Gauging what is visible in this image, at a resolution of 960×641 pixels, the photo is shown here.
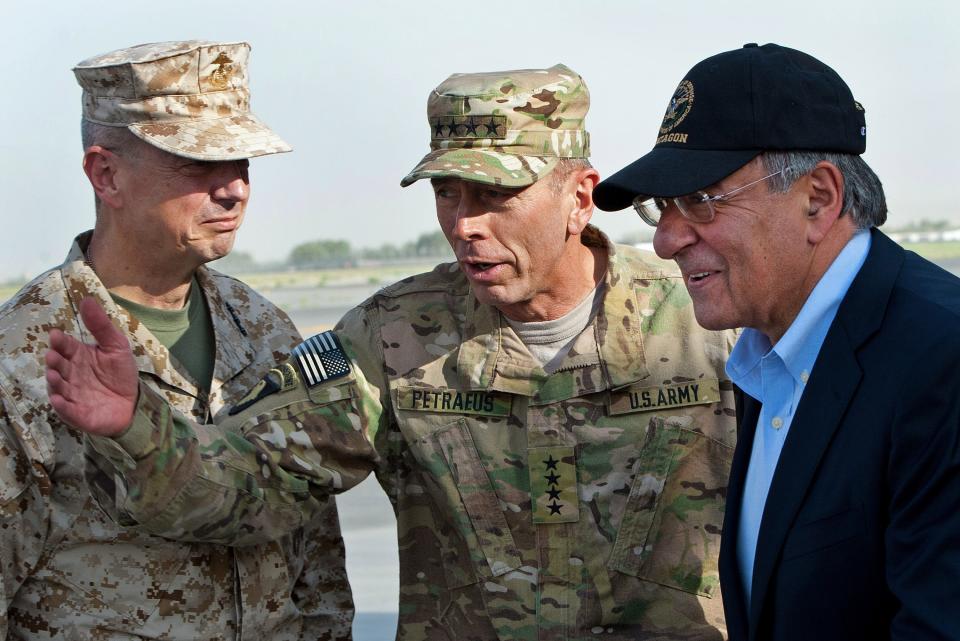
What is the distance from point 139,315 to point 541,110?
49.1 inches

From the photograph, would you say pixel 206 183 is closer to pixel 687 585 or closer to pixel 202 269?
pixel 202 269

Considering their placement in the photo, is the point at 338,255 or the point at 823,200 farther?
the point at 338,255

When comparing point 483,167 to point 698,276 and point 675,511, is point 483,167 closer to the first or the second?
point 698,276

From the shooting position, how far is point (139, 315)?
11.2 feet

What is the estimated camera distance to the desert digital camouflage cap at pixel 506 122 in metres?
3.25

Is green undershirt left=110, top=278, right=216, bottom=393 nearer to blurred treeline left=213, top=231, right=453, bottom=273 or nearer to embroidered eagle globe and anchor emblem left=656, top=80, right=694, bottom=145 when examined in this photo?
embroidered eagle globe and anchor emblem left=656, top=80, right=694, bottom=145

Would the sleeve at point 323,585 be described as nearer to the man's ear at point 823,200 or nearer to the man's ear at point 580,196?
the man's ear at point 580,196

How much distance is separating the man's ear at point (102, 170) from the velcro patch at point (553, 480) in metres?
1.39

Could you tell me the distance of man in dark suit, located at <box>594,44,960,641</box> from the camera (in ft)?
6.85

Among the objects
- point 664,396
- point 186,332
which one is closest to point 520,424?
point 664,396

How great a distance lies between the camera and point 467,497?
332cm

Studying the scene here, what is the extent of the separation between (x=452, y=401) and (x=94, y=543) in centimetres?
101

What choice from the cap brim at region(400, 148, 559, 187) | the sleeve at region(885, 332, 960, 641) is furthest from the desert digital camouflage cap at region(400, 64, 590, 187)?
the sleeve at region(885, 332, 960, 641)

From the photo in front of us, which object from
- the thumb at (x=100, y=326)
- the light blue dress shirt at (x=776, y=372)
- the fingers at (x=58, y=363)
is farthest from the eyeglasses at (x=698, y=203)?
the fingers at (x=58, y=363)
